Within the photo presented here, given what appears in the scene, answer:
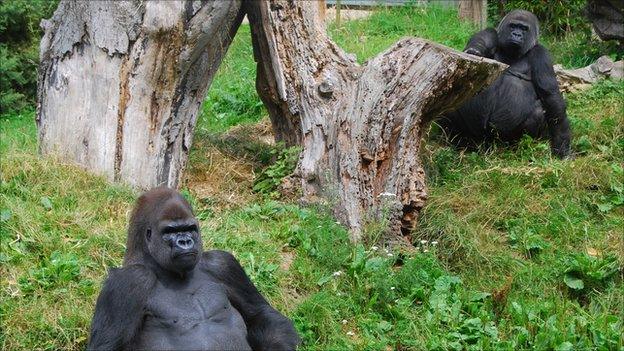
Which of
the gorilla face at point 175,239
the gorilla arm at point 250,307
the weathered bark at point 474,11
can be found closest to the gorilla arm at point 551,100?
the weathered bark at point 474,11

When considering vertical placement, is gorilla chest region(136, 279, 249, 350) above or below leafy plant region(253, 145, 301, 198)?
above

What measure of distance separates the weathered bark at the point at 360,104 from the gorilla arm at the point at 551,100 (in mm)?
1820

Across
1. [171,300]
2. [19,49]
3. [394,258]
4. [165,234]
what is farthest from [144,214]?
[19,49]

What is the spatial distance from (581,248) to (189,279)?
10.4 feet

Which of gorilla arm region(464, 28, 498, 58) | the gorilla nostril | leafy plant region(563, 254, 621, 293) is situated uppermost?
the gorilla nostril

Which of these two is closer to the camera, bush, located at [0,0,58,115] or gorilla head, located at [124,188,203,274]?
gorilla head, located at [124,188,203,274]

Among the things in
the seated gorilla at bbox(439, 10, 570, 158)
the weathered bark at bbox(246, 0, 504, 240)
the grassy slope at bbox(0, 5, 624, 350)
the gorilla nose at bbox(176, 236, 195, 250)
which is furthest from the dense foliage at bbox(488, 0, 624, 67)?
the gorilla nose at bbox(176, 236, 195, 250)

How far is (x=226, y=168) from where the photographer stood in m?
7.23

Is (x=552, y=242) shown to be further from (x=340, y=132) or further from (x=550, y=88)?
(x=550, y=88)

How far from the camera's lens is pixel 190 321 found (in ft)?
14.5

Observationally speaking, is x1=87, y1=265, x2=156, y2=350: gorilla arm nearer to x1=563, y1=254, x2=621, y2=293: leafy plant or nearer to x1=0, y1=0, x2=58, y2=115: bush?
x1=563, y1=254, x2=621, y2=293: leafy plant

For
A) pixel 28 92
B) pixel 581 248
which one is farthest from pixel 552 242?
pixel 28 92

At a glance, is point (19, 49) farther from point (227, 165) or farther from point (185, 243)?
point (185, 243)

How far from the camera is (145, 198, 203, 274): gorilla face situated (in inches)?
171
